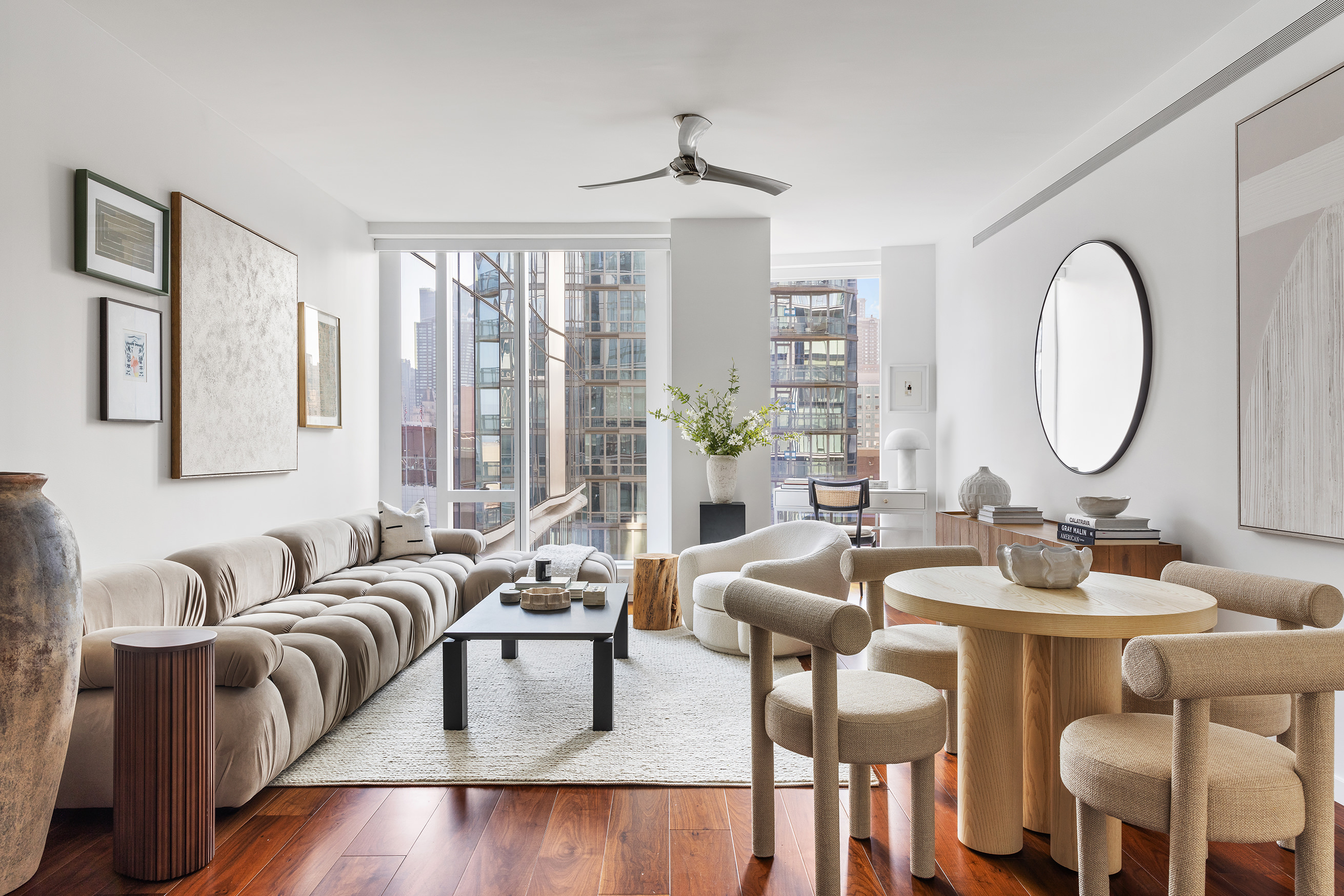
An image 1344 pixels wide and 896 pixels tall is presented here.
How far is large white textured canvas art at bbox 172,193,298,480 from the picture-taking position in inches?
137

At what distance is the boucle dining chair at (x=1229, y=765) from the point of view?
4.81 feet

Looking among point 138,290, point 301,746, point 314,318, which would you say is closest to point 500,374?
point 314,318

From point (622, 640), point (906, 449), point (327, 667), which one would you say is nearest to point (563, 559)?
point (622, 640)

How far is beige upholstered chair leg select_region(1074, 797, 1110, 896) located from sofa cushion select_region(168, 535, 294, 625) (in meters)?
3.21

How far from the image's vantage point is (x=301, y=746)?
2758 millimetres

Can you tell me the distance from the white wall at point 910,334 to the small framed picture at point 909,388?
0.08 feet

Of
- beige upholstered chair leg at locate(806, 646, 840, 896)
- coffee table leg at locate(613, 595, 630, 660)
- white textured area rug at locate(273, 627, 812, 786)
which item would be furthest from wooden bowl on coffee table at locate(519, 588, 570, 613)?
beige upholstered chair leg at locate(806, 646, 840, 896)

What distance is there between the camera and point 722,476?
552 centimetres

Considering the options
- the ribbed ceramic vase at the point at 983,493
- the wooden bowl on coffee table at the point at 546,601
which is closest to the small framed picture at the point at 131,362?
the wooden bowl on coffee table at the point at 546,601

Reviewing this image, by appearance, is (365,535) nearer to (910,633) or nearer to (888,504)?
(910,633)

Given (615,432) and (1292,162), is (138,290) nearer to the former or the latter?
(615,432)

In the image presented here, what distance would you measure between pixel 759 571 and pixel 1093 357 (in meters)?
2.01

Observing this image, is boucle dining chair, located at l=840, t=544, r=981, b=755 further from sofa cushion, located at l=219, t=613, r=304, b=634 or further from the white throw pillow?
the white throw pillow

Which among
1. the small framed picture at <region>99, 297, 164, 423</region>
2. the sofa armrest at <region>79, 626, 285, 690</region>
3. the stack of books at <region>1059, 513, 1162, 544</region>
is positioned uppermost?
the small framed picture at <region>99, 297, 164, 423</region>
